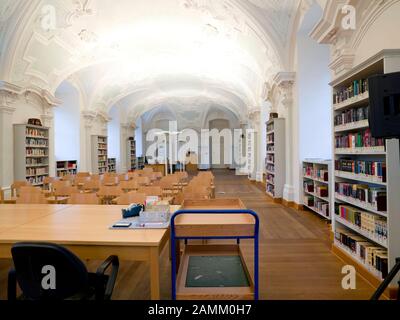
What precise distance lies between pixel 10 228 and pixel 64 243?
0.70 meters

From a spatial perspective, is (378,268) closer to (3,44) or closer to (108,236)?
(108,236)

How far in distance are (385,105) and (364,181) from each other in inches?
60.0

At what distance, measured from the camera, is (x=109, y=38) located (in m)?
8.70

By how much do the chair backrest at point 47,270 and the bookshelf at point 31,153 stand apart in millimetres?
7335

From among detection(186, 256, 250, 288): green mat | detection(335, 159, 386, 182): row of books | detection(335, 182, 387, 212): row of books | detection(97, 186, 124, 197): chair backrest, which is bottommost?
detection(186, 256, 250, 288): green mat

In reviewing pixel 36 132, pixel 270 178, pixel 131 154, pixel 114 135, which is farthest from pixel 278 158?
pixel 131 154

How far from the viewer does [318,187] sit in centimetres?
605

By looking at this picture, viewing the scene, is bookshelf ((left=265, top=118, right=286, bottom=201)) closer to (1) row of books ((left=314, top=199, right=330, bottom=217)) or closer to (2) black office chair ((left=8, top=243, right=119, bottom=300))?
(1) row of books ((left=314, top=199, right=330, bottom=217))

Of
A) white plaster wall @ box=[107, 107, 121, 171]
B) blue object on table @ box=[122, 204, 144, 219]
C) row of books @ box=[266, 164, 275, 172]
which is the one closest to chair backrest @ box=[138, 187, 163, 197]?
blue object on table @ box=[122, 204, 144, 219]

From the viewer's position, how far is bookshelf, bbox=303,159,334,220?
5.64m

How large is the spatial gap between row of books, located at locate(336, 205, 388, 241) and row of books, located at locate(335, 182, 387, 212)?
0.14 metres

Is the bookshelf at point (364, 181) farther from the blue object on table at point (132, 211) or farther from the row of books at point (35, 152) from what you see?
the row of books at point (35, 152)

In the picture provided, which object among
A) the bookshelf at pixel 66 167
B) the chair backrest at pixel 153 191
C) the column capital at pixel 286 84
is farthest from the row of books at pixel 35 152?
the column capital at pixel 286 84

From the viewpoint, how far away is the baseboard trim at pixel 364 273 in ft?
8.70
